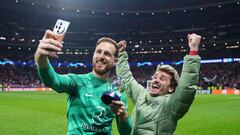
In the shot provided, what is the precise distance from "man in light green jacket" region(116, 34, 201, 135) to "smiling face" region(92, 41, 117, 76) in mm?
951

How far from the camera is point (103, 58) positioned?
360 cm

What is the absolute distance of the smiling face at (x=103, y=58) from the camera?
11.8 feet

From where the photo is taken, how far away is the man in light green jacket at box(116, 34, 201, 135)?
158 inches

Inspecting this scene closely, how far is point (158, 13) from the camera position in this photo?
70.4 m

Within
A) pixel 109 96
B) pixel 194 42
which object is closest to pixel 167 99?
pixel 194 42

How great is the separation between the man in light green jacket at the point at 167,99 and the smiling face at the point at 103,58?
951mm

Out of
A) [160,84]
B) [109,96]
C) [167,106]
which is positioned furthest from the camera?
[160,84]

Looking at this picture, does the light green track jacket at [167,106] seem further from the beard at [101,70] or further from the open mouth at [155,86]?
the beard at [101,70]

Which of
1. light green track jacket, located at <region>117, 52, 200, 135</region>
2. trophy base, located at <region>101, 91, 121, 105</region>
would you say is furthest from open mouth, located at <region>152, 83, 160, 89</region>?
trophy base, located at <region>101, 91, 121, 105</region>

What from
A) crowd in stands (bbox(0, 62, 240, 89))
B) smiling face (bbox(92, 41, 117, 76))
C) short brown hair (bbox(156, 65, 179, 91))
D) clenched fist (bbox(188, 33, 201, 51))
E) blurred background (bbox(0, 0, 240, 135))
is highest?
blurred background (bbox(0, 0, 240, 135))

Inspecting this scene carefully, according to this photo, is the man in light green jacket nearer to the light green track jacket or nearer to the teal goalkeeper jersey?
the light green track jacket

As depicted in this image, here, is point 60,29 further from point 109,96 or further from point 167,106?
point 167,106

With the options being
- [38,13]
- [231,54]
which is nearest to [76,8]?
[38,13]

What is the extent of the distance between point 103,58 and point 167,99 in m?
1.21
